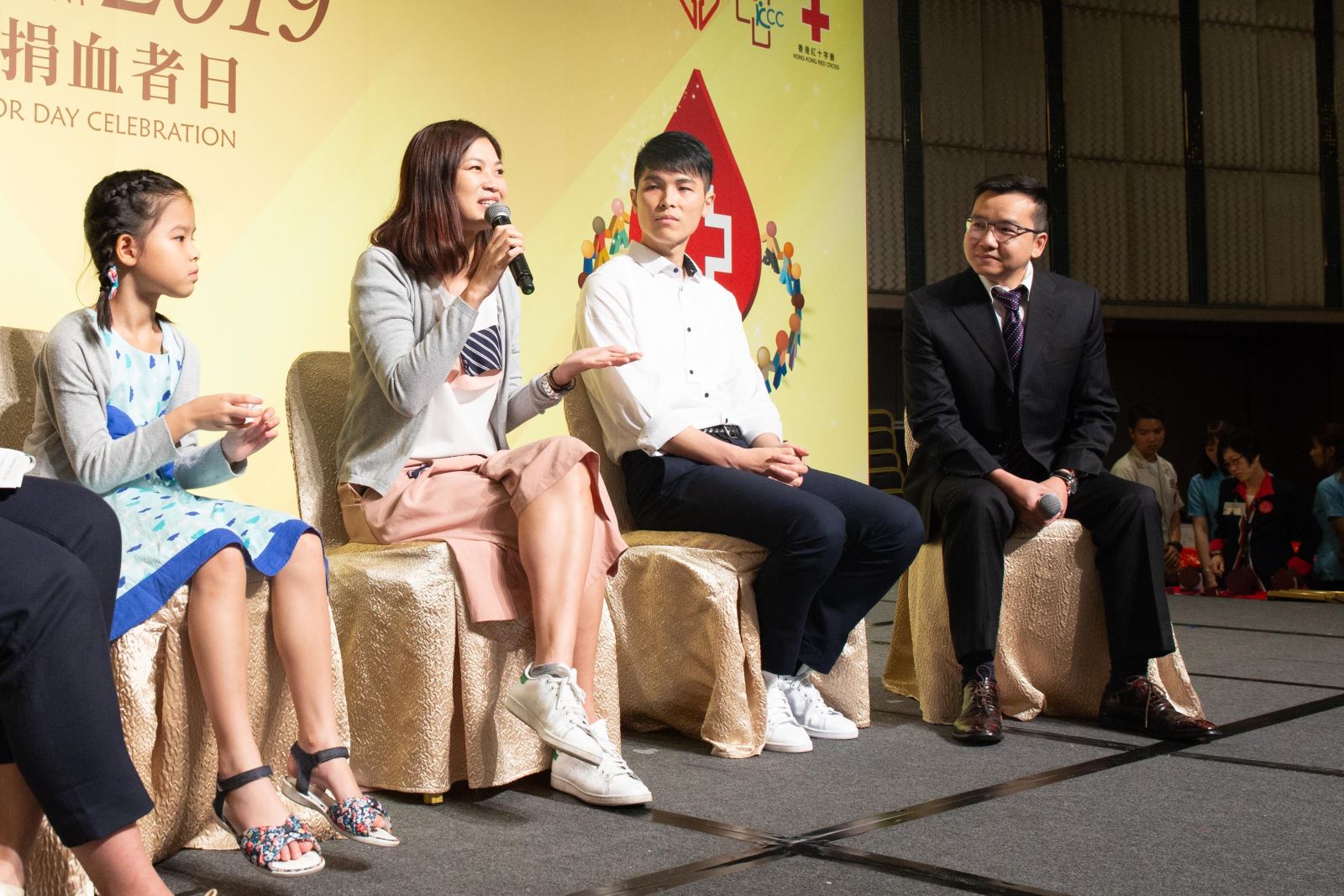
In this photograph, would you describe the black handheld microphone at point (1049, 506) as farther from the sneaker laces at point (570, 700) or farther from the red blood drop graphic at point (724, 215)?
the red blood drop graphic at point (724, 215)

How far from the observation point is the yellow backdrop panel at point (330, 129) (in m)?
2.79

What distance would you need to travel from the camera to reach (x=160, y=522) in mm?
1603

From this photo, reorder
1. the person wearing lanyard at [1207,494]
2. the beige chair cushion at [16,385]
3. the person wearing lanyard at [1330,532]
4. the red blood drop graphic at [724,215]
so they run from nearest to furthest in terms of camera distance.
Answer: the beige chair cushion at [16,385] < the red blood drop graphic at [724,215] < the person wearing lanyard at [1330,532] < the person wearing lanyard at [1207,494]

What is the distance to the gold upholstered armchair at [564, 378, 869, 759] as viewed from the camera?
2.24 m

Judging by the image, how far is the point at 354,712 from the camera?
1.92 metres

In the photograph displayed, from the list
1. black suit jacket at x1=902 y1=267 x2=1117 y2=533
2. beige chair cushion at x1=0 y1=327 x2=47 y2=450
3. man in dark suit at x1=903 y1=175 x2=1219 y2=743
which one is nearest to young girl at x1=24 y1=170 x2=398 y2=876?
beige chair cushion at x1=0 y1=327 x2=47 y2=450

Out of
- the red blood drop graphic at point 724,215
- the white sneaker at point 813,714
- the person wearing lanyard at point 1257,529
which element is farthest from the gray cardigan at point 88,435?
the person wearing lanyard at point 1257,529

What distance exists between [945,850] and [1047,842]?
0.47ft

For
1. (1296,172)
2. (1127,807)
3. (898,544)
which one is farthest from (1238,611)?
(1296,172)

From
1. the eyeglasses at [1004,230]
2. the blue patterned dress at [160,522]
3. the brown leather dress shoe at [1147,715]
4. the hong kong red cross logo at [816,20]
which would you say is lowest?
the brown leather dress shoe at [1147,715]

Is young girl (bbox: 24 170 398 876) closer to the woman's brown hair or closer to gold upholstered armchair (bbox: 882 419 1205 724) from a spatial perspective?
Answer: the woman's brown hair

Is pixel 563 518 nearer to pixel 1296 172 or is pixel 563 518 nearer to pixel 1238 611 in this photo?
pixel 1238 611

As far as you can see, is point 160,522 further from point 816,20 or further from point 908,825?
point 816,20

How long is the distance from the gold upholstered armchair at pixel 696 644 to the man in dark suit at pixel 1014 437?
0.30m
